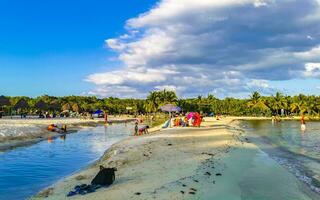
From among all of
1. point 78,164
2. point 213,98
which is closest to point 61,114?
point 213,98

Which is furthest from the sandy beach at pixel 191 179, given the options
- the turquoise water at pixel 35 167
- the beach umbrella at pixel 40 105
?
the beach umbrella at pixel 40 105

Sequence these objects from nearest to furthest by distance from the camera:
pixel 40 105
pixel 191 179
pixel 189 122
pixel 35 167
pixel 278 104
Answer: pixel 191 179 → pixel 35 167 → pixel 189 122 → pixel 40 105 → pixel 278 104

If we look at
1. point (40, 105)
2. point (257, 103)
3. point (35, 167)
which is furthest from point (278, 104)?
point (35, 167)

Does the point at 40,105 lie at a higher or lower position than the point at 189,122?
higher

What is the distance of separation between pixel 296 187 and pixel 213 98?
149 m

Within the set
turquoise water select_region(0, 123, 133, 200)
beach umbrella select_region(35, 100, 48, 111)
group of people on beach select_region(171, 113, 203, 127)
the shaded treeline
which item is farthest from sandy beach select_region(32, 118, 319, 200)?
the shaded treeline

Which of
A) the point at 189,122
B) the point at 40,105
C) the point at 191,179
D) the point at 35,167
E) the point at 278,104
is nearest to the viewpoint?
the point at 191,179

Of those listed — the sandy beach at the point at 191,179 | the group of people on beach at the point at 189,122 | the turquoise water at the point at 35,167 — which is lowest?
the turquoise water at the point at 35,167

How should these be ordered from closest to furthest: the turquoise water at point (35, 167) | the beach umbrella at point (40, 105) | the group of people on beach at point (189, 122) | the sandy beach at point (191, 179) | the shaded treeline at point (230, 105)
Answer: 1. the sandy beach at point (191, 179)
2. the turquoise water at point (35, 167)
3. the group of people on beach at point (189, 122)
4. the beach umbrella at point (40, 105)
5. the shaded treeline at point (230, 105)

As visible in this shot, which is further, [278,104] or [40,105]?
[278,104]

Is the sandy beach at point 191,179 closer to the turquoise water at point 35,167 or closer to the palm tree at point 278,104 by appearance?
the turquoise water at point 35,167

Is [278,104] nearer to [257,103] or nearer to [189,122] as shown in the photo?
[257,103]

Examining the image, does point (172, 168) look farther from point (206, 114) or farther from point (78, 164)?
point (206, 114)

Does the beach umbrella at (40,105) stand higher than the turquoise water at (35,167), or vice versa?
the beach umbrella at (40,105)
